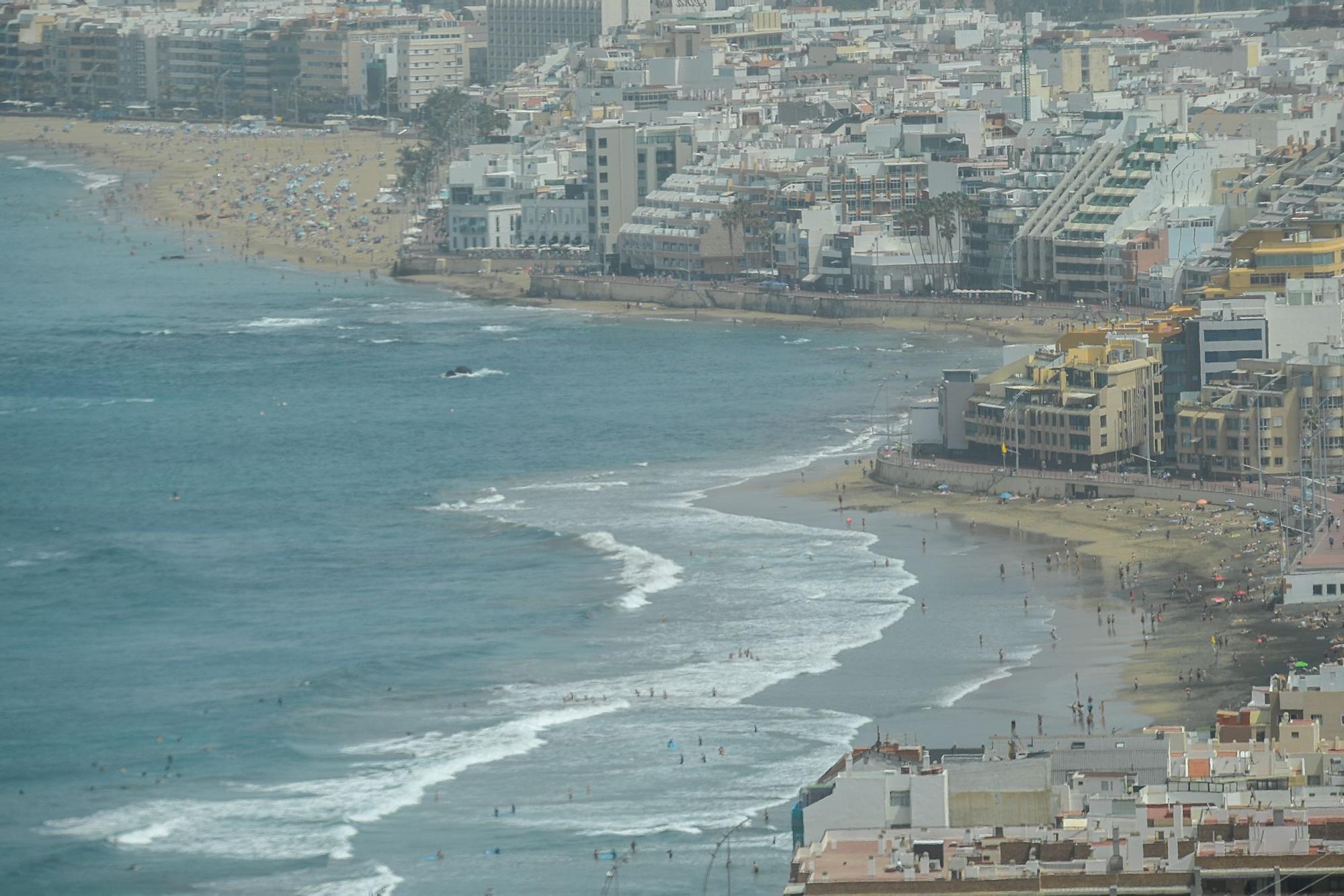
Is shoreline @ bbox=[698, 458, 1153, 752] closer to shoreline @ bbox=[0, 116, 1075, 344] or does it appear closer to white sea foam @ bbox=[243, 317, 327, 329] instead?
shoreline @ bbox=[0, 116, 1075, 344]

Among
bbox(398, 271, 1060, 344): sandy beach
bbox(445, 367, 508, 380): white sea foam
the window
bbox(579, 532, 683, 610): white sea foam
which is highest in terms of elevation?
the window

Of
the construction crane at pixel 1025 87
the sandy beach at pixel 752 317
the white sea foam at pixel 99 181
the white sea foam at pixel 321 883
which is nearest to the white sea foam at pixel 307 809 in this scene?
the white sea foam at pixel 321 883

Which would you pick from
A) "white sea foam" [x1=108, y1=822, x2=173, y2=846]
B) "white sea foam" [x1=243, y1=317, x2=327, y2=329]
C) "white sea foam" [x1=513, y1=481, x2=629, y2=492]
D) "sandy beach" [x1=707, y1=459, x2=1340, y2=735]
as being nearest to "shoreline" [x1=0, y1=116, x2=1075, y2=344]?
"white sea foam" [x1=243, y1=317, x2=327, y2=329]

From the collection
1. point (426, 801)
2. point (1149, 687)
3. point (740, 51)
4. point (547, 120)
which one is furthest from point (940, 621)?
point (740, 51)

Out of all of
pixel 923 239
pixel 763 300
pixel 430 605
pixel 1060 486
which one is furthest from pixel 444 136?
pixel 430 605

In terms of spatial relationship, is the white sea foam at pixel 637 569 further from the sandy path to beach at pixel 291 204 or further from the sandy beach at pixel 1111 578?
the sandy path to beach at pixel 291 204

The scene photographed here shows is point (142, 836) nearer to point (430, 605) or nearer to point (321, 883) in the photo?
point (321, 883)
